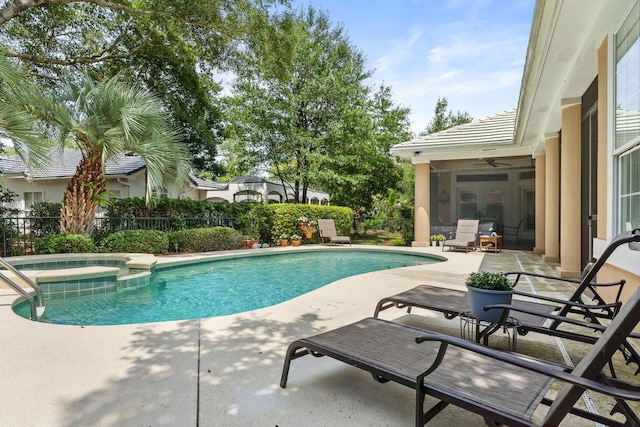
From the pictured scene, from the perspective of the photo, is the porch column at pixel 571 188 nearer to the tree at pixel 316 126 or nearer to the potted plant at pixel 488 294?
the potted plant at pixel 488 294

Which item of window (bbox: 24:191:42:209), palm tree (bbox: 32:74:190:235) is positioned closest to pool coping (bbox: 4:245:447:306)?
palm tree (bbox: 32:74:190:235)

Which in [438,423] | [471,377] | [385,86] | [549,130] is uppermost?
[385,86]

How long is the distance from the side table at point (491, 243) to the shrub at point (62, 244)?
42.3 ft

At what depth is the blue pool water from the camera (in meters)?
5.70

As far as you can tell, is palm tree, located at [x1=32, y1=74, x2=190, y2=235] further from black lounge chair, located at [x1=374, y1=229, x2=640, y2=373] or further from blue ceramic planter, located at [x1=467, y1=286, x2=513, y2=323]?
blue ceramic planter, located at [x1=467, y1=286, x2=513, y2=323]

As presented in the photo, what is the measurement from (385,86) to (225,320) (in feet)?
64.3

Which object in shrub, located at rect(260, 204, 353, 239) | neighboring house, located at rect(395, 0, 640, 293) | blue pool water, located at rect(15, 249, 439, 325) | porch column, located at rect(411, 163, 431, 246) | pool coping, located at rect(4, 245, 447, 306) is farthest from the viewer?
shrub, located at rect(260, 204, 353, 239)

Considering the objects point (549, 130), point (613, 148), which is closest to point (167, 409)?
point (613, 148)

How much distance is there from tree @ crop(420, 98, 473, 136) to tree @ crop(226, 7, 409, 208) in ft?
17.5

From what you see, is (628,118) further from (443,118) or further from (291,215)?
(443,118)

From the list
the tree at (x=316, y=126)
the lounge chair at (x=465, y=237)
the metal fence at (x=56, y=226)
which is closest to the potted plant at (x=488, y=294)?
the lounge chair at (x=465, y=237)

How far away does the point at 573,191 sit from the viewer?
7.08 meters

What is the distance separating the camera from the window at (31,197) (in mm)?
17297

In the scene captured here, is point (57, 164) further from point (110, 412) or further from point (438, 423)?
point (438, 423)
